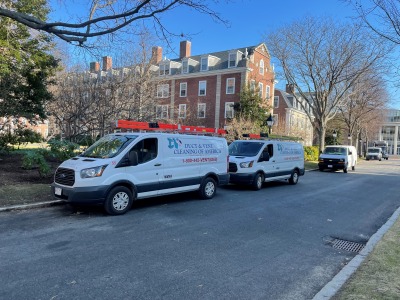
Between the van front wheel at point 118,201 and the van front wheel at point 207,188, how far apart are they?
105 inches

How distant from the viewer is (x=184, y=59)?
42.2 metres

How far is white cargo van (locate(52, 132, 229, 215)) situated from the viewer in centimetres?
707

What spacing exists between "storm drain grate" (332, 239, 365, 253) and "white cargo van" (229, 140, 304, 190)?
19.0 ft

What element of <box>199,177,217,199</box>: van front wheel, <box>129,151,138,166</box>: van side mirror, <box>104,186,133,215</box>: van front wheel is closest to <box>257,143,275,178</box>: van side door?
<box>199,177,217,199</box>: van front wheel

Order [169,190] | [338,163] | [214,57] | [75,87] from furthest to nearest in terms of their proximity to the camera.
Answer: [214,57] → [338,163] → [75,87] → [169,190]

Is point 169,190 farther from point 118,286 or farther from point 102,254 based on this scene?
point 118,286

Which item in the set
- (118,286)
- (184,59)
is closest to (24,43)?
(118,286)

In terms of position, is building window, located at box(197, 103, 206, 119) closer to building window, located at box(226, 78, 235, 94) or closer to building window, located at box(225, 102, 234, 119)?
building window, located at box(225, 102, 234, 119)

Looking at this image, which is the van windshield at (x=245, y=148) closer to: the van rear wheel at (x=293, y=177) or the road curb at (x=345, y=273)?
the van rear wheel at (x=293, y=177)

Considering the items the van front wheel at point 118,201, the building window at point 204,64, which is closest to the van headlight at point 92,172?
the van front wheel at point 118,201

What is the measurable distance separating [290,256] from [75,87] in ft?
51.2

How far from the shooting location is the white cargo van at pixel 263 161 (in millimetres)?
11836

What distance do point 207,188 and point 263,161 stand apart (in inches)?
142

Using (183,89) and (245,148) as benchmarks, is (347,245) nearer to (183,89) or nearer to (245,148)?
(245,148)
